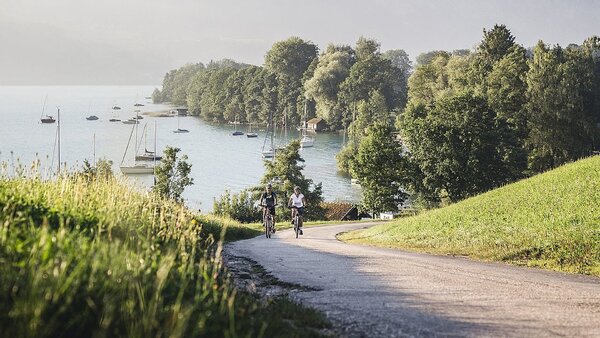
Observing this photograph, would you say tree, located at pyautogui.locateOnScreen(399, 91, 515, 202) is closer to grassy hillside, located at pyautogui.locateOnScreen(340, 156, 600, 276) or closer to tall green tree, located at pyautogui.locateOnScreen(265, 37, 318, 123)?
grassy hillside, located at pyautogui.locateOnScreen(340, 156, 600, 276)

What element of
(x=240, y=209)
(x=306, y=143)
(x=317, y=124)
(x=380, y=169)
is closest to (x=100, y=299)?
(x=380, y=169)

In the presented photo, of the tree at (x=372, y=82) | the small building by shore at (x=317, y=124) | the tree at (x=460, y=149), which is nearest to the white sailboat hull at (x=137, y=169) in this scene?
the tree at (x=372, y=82)

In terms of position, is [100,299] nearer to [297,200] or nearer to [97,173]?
[97,173]

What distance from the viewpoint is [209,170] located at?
384 ft

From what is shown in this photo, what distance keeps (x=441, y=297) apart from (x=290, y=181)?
59.6 m

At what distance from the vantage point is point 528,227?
66.7 ft

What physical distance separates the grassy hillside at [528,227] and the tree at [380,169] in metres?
32.1

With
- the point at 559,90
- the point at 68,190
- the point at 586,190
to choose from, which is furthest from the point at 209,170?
the point at 68,190

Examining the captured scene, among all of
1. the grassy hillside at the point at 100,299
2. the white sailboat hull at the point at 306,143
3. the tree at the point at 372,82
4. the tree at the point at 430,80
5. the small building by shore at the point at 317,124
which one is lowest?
the grassy hillside at the point at 100,299

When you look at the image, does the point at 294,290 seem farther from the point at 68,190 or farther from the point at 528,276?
the point at 528,276

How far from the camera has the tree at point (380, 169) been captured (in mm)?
61656

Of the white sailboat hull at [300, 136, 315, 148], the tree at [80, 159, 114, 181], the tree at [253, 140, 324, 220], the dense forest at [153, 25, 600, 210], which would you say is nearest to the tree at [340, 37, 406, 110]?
the white sailboat hull at [300, 136, 315, 148]

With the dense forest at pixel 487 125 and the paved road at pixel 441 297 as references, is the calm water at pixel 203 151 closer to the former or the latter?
the dense forest at pixel 487 125

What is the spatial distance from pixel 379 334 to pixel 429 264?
25.2 ft
